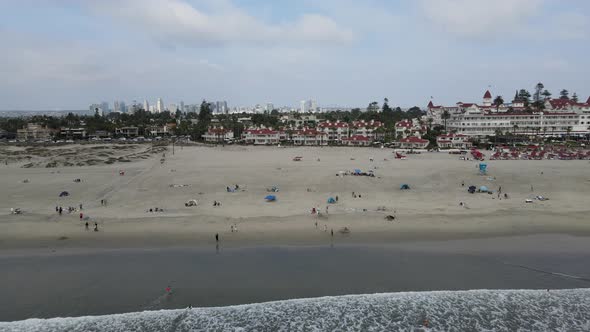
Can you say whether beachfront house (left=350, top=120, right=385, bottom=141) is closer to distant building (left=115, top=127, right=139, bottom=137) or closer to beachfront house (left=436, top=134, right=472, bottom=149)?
beachfront house (left=436, top=134, right=472, bottom=149)

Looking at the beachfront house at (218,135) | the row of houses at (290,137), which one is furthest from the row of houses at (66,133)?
the row of houses at (290,137)

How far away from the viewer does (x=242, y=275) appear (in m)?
15.0

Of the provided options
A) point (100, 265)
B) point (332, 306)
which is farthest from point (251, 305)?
point (100, 265)

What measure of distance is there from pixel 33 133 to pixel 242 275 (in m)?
99.0

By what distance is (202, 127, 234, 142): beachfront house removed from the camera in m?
85.6

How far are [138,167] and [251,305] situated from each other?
115ft

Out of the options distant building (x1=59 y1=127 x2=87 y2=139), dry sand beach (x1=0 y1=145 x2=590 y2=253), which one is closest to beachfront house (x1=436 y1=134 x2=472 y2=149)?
dry sand beach (x1=0 y1=145 x2=590 y2=253)

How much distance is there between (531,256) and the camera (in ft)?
55.4

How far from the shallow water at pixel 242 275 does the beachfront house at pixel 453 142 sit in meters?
50.0

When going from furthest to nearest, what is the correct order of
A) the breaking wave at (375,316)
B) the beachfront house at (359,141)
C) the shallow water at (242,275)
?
the beachfront house at (359,141) → the shallow water at (242,275) → the breaking wave at (375,316)

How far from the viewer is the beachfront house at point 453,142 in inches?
2525

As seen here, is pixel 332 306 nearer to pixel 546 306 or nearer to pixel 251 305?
pixel 251 305

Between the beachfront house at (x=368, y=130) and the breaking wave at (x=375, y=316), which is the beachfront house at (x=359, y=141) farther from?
the breaking wave at (x=375, y=316)

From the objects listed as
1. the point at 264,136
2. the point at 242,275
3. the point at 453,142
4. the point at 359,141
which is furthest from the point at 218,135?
the point at 242,275
